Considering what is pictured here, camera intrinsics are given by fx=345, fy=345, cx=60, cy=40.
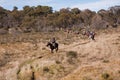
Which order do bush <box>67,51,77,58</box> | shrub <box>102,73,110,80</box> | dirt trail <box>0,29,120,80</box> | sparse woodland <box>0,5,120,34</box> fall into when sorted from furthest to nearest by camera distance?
sparse woodland <box>0,5,120,34</box> → bush <box>67,51,77,58</box> → dirt trail <box>0,29,120,80</box> → shrub <box>102,73,110,80</box>

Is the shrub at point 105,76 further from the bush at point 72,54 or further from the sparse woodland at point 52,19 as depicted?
the sparse woodland at point 52,19

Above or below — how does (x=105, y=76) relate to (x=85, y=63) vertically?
below

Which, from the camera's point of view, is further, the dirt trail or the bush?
the bush

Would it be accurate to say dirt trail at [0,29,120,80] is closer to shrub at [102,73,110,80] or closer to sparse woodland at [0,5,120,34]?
shrub at [102,73,110,80]

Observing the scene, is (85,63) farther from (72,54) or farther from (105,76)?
(105,76)

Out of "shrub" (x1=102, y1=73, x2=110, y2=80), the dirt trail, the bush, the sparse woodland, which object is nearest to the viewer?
"shrub" (x1=102, y1=73, x2=110, y2=80)

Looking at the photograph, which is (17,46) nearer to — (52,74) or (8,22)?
(52,74)

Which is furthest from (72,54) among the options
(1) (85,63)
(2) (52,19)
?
(2) (52,19)

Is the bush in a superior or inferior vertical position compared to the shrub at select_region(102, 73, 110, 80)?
superior

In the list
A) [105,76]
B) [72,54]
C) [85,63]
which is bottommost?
[105,76]

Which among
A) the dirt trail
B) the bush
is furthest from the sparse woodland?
the bush

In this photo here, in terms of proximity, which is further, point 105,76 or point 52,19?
point 52,19

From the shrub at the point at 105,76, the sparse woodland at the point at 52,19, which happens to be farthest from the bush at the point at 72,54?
the sparse woodland at the point at 52,19

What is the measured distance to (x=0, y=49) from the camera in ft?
169
